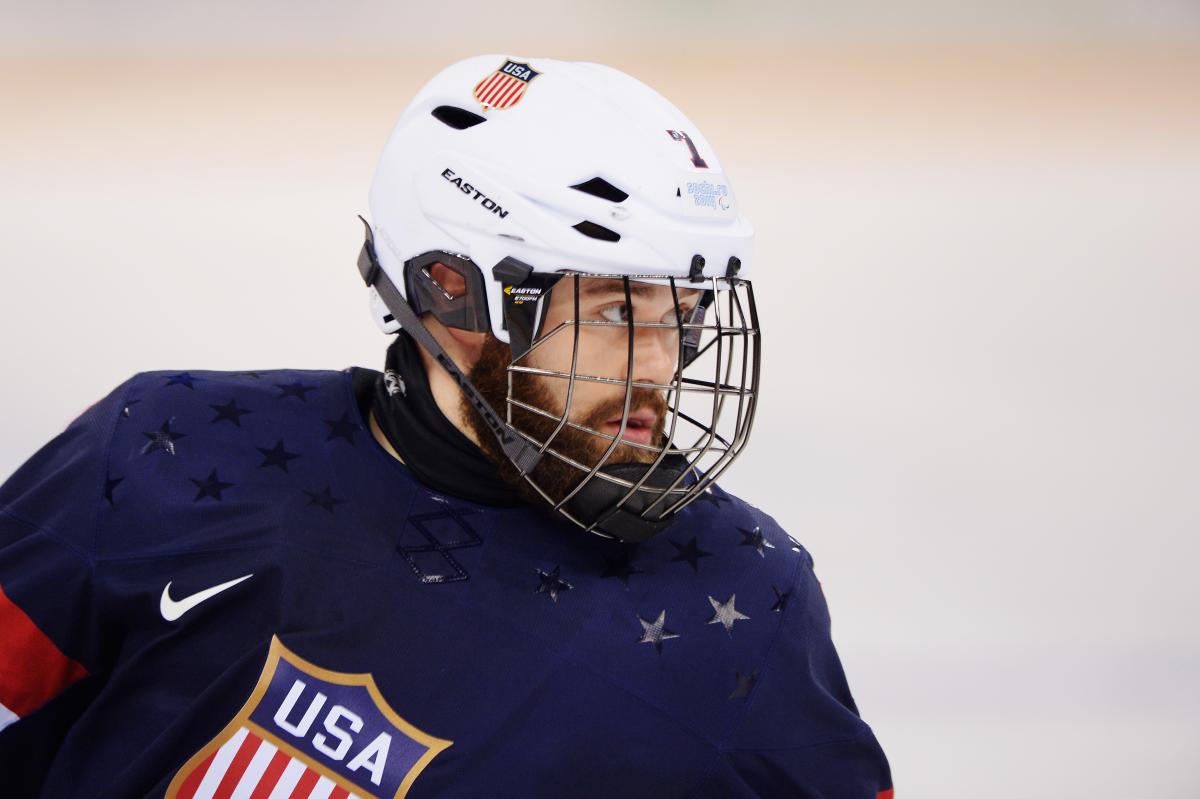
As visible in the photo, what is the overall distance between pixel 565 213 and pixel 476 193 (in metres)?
0.10

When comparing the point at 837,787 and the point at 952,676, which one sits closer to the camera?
the point at 837,787

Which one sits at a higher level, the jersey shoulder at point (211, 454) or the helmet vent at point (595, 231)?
the helmet vent at point (595, 231)

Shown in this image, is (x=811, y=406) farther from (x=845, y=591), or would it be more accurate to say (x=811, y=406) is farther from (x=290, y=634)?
(x=290, y=634)

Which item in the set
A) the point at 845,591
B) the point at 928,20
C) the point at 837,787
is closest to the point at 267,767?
the point at 837,787

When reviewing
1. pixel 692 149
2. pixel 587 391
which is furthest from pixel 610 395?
pixel 692 149

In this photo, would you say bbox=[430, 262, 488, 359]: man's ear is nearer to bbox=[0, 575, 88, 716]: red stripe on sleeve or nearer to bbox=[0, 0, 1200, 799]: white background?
bbox=[0, 575, 88, 716]: red stripe on sleeve

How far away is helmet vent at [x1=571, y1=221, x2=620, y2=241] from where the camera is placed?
1303mm

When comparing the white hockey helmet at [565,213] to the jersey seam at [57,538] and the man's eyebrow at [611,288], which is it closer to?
the man's eyebrow at [611,288]

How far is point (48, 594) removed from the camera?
1.32 metres

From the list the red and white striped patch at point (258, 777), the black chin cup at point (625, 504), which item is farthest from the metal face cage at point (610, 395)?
the red and white striped patch at point (258, 777)

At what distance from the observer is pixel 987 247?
11.1 ft

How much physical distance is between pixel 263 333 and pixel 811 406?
1.15 meters

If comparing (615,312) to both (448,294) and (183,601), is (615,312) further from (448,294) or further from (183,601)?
(183,601)

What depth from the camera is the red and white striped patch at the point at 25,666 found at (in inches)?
51.9
